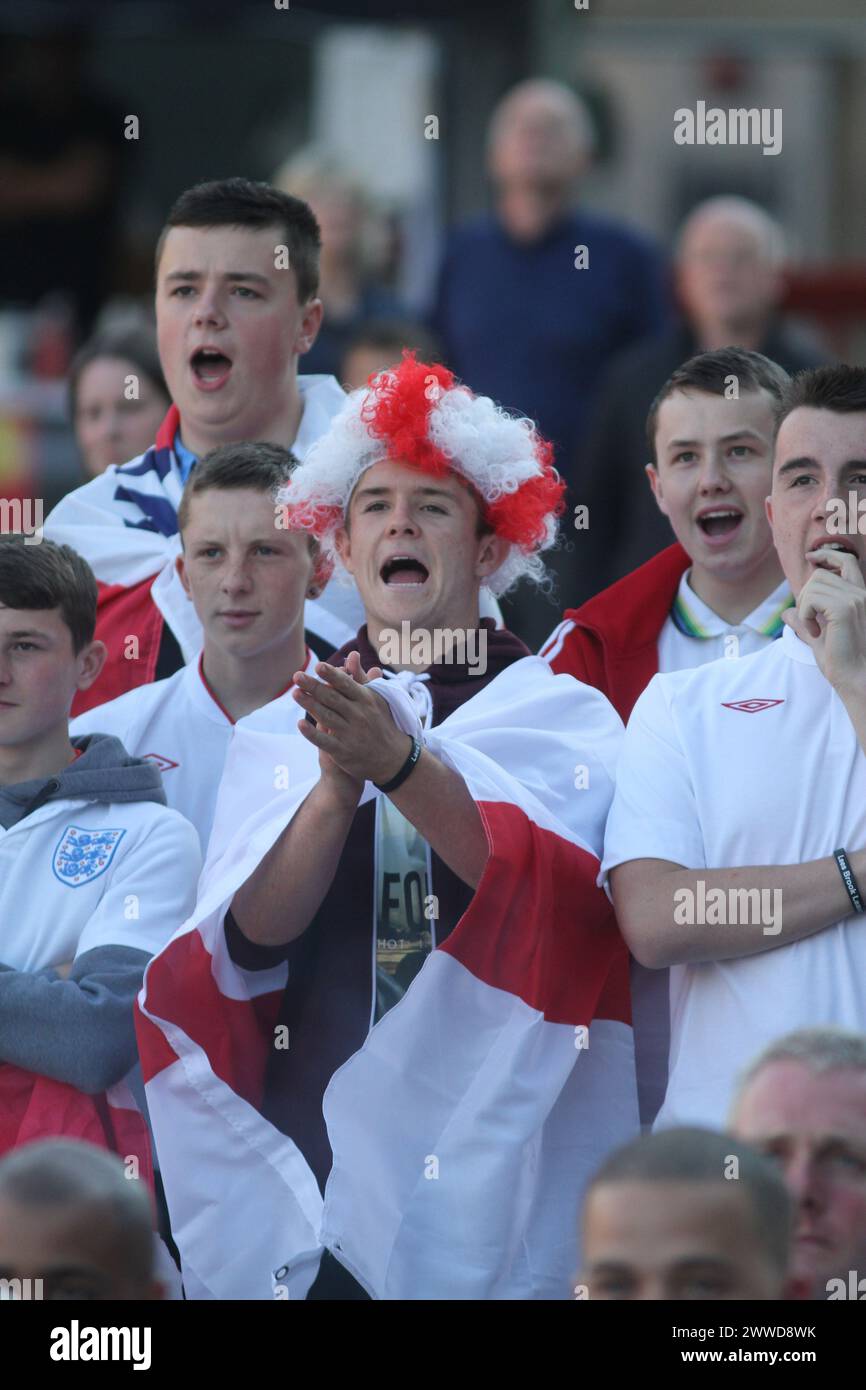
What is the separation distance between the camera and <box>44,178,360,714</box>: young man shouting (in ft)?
18.4

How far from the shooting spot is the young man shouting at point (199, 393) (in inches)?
221

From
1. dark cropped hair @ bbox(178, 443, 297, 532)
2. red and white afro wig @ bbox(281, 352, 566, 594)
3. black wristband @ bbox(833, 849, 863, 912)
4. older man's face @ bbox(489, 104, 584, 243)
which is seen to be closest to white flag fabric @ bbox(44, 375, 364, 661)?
dark cropped hair @ bbox(178, 443, 297, 532)

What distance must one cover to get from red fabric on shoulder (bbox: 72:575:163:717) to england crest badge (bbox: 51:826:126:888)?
2.79 ft

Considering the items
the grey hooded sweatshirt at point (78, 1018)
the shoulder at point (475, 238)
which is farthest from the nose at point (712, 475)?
the shoulder at point (475, 238)

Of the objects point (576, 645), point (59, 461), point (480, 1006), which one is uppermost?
point (59, 461)

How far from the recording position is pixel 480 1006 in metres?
4.42

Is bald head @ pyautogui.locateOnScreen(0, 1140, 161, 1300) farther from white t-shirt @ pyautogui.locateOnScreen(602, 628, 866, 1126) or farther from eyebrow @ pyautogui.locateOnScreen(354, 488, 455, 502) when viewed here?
eyebrow @ pyautogui.locateOnScreen(354, 488, 455, 502)

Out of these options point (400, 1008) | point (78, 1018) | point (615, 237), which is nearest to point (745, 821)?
point (400, 1008)

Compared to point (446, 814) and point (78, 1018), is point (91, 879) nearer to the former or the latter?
point (78, 1018)

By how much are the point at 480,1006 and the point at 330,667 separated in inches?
27.1

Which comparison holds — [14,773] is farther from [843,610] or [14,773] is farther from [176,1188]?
[843,610]

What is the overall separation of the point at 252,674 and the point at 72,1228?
206cm

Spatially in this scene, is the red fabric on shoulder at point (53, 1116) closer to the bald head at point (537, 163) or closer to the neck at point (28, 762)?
the neck at point (28, 762)
